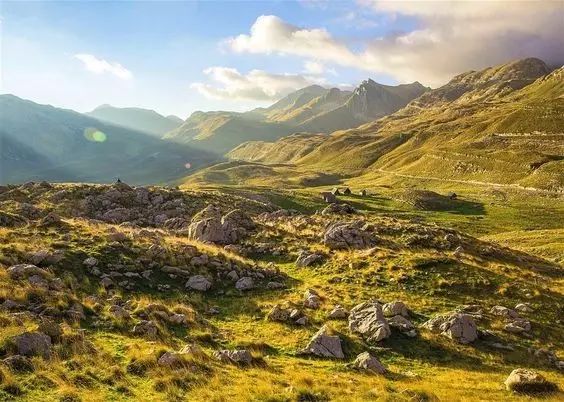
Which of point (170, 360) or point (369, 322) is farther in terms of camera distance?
point (369, 322)

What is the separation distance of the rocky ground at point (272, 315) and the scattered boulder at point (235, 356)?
59 mm

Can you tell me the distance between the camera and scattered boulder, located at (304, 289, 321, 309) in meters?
27.9

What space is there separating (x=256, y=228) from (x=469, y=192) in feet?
328

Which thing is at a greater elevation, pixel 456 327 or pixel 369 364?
pixel 456 327

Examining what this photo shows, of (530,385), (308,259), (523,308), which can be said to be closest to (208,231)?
(308,259)

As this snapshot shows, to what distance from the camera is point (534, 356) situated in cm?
2325

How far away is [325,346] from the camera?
22297 mm

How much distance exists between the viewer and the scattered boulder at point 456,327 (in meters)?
24.3

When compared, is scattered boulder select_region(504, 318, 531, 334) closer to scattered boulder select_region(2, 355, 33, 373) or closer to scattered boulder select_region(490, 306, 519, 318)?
scattered boulder select_region(490, 306, 519, 318)

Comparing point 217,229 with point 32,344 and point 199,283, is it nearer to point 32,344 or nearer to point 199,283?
point 199,283

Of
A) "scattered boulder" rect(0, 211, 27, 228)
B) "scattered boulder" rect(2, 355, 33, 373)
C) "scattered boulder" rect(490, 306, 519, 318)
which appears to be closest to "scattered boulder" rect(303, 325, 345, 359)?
"scattered boulder" rect(490, 306, 519, 318)

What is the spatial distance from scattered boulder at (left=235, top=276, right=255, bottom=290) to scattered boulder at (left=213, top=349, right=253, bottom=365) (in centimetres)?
1144

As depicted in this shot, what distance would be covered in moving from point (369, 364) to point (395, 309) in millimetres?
6942

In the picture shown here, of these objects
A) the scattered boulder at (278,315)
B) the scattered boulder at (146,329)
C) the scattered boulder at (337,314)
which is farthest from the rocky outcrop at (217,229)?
the scattered boulder at (146,329)
